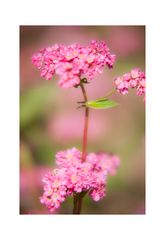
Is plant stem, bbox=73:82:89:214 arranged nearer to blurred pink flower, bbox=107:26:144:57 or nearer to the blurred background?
the blurred background

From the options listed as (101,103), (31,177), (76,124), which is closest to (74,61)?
(101,103)

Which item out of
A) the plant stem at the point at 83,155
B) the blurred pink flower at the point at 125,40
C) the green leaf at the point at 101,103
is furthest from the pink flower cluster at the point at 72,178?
the blurred pink flower at the point at 125,40
